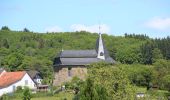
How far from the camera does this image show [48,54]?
122 m

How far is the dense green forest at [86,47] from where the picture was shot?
6706 cm

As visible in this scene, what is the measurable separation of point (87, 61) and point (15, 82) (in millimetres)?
10450

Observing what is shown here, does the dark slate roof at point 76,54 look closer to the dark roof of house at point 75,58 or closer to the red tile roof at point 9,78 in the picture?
the dark roof of house at point 75,58

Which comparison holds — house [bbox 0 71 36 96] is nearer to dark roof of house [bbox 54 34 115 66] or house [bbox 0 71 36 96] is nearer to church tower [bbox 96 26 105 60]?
dark roof of house [bbox 54 34 115 66]

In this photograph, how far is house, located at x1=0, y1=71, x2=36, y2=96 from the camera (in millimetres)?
68062

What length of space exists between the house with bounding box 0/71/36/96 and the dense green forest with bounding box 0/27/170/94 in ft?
21.0

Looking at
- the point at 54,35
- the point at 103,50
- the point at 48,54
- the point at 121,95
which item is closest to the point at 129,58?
the point at 48,54

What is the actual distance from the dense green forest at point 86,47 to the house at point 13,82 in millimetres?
6395

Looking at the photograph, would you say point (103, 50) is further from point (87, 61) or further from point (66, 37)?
point (66, 37)

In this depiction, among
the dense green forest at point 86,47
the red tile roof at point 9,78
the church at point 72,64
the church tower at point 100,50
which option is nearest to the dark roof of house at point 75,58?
the church at point 72,64

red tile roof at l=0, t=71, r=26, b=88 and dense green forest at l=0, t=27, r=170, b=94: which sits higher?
dense green forest at l=0, t=27, r=170, b=94

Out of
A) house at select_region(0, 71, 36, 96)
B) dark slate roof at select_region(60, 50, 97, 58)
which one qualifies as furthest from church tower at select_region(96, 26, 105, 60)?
house at select_region(0, 71, 36, 96)

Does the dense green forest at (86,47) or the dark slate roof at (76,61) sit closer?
the dark slate roof at (76,61)

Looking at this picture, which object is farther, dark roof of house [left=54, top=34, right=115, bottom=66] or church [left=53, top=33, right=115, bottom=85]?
dark roof of house [left=54, top=34, right=115, bottom=66]
